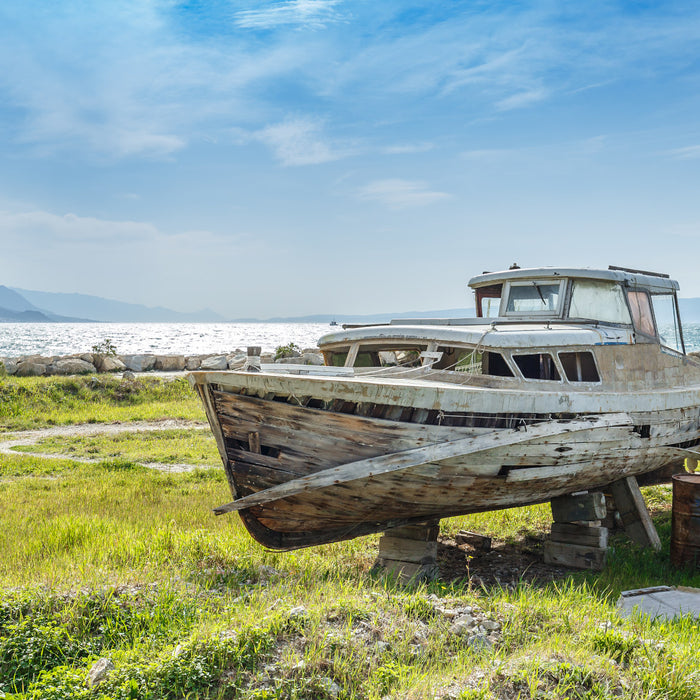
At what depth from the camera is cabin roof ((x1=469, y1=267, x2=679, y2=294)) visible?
9.10 metres

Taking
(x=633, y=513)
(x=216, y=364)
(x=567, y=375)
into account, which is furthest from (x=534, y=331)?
(x=216, y=364)

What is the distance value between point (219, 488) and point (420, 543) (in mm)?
4790

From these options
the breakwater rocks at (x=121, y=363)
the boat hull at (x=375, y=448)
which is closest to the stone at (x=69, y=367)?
the breakwater rocks at (x=121, y=363)

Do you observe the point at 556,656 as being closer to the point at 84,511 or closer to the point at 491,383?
the point at 491,383

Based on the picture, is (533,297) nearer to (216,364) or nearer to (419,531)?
(419,531)

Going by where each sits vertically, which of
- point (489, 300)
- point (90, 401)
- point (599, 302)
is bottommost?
point (90, 401)

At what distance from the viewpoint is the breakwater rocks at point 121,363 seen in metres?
27.6

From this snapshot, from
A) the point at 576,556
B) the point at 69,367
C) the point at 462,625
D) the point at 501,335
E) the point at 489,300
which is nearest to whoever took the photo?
the point at 462,625

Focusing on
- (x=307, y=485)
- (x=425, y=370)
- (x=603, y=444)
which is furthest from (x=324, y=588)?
(x=603, y=444)

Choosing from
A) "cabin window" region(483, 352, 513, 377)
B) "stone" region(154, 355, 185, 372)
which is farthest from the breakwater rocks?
"cabin window" region(483, 352, 513, 377)

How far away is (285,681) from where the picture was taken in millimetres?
4172

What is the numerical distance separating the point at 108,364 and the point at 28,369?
385 centimetres

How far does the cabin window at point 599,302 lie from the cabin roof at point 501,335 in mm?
584

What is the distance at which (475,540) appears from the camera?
8898 millimetres
